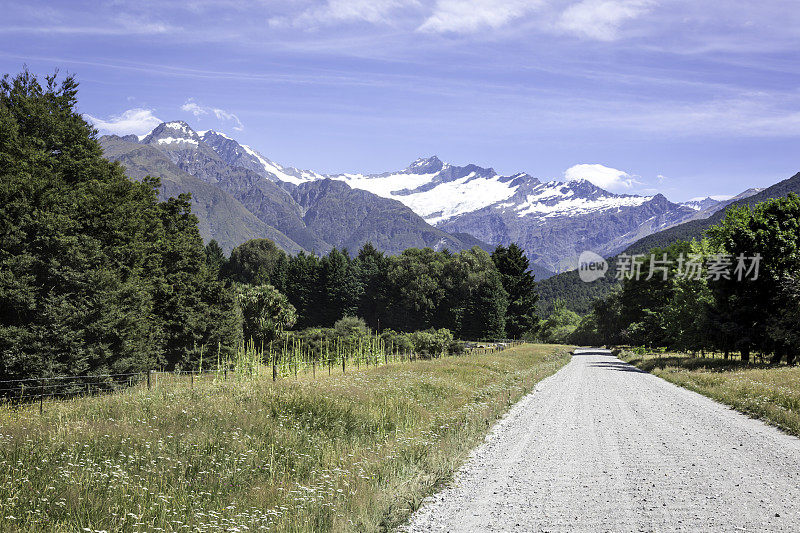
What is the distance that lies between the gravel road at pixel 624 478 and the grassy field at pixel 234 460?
0.80m

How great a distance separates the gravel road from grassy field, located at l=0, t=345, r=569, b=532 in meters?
0.80

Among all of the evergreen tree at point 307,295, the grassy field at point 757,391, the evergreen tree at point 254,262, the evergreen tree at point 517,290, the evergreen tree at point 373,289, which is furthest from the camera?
the evergreen tree at point 254,262

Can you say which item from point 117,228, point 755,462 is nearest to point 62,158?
point 117,228

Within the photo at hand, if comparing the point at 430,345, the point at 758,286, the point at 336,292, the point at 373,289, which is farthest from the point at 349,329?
the point at 373,289

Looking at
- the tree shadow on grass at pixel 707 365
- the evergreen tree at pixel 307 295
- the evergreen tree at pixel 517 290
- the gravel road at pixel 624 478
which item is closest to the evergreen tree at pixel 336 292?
the evergreen tree at pixel 307 295

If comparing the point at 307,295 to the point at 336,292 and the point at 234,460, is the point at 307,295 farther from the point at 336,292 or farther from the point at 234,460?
the point at 234,460

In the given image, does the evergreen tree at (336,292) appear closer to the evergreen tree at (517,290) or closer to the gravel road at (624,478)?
the evergreen tree at (517,290)

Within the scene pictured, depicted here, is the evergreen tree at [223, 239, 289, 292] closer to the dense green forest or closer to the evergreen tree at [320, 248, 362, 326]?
the evergreen tree at [320, 248, 362, 326]

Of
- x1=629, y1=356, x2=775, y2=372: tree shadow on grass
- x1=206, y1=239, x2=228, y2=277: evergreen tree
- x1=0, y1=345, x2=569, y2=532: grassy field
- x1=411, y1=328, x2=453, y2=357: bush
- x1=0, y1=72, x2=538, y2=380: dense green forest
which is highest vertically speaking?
x1=206, y1=239, x2=228, y2=277: evergreen tree

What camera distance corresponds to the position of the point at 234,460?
28.7 ft

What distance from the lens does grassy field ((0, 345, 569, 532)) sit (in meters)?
6.48

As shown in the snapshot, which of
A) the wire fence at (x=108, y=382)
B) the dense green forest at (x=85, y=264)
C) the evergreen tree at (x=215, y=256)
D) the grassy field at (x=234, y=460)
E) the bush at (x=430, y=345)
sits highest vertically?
the evergreen tree at (x=215, y=256)

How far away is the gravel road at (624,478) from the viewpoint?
6.94 m

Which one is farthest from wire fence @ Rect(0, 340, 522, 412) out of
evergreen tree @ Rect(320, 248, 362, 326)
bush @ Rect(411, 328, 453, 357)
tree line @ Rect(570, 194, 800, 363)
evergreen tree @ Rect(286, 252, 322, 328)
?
Result: evergreen tree @ Rect(286, 252, 322, 328)
